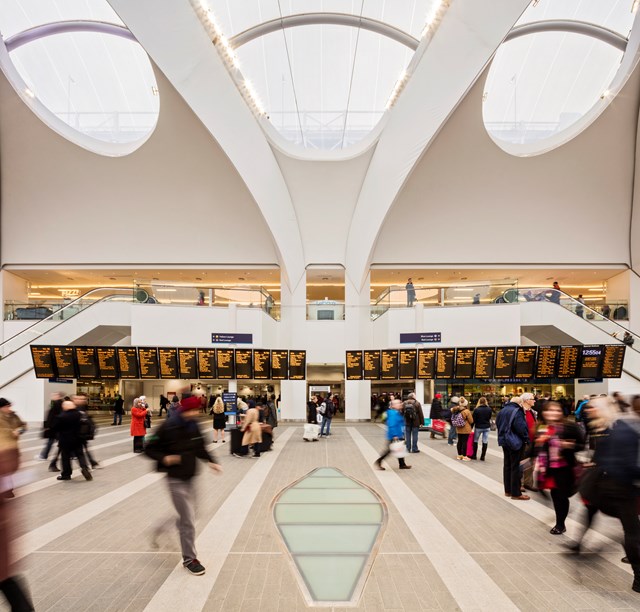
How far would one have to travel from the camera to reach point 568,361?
64.6 feet

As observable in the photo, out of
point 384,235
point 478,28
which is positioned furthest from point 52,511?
point 384,235

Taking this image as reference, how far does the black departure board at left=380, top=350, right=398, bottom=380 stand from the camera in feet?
68.1

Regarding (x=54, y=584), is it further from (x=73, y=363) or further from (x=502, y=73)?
(x=502, y=73)

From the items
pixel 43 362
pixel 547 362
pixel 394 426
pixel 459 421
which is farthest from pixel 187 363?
pixel 547 362

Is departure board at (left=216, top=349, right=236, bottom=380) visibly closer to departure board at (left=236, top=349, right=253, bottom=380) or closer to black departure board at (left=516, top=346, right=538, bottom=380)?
departure board at (left=236, top=349, right=253, bottom=380)

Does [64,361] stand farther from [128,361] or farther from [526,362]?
[526,362]

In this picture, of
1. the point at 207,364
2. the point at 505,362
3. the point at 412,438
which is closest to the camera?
the point at 412,438

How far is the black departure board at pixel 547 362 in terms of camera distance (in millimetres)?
19719

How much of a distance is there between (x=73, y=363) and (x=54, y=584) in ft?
56.4

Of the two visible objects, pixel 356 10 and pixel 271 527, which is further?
pixel 356 10

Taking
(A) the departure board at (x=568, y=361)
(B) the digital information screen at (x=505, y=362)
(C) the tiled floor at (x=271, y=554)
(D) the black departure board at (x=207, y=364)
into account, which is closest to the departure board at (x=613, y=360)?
(A) the departure board at (x=568, y=361)

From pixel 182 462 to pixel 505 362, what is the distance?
17854 millimetres

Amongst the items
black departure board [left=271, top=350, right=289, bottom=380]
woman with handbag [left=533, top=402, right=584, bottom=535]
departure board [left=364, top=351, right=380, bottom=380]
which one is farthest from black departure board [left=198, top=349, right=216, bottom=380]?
woman with handbag [left=533, top=402, right=584, bottom=535]

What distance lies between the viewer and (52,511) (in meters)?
7.23
